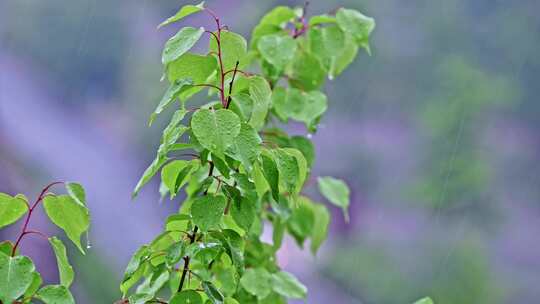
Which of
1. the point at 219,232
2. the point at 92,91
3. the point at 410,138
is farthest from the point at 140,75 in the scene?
the point at 219,232

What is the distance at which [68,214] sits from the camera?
2.24ft

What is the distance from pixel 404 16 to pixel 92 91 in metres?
2.38

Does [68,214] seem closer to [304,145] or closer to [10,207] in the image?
[10,207]

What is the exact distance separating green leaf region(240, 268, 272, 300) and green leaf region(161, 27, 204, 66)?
10.7 inches

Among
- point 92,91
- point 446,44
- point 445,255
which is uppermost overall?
point 446,44

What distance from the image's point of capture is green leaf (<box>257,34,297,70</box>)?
91 cm

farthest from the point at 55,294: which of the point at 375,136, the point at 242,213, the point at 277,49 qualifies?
the point at 375,136

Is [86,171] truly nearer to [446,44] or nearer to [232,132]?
[446,44]

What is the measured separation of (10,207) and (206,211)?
162 millimetres

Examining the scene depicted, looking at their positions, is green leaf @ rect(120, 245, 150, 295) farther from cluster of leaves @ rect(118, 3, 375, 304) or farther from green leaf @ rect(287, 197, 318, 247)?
green leaf @ rect(287, 197, 318, 247)

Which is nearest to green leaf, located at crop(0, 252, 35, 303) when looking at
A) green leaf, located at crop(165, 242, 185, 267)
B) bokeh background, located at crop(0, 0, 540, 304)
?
green leaf, located at crop(165, 242, 185, 267)

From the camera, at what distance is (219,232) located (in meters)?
0.69

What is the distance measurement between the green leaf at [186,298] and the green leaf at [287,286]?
0.79ft

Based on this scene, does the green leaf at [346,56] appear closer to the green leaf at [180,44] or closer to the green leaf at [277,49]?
the green leaf at [277,49]
